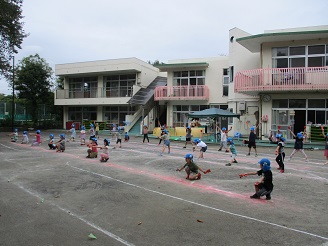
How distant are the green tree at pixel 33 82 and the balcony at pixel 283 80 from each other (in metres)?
25.2

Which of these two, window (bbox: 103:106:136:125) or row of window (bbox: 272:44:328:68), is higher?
row of window (bbox: 272:44:328:68)

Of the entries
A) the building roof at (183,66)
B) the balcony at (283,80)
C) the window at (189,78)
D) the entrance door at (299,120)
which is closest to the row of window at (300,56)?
the balcony at (283,80)

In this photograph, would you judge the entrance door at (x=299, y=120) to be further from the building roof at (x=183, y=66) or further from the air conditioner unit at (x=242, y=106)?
the building roof at (x=183, y=66)

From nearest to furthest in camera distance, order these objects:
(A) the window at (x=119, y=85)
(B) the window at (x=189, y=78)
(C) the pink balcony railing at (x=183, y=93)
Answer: (C) the pink balcony railing at (x=183, y=93)
(B) the window at (x=189, y=78)
(A) the window at (x=119, y=85)

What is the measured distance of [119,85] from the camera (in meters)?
37.2

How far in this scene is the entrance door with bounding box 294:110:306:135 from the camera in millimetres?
22766

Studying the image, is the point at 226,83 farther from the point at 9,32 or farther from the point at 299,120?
the point at 9,32

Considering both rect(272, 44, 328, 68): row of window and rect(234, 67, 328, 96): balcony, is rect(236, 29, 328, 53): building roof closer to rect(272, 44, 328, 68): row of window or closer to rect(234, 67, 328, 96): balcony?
rect(272, 44, 328, 68): row of window

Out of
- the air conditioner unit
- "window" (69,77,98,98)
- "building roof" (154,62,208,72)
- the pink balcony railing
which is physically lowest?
the air conditioner unit

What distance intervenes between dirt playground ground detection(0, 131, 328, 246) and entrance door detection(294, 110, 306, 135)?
12.1 metres

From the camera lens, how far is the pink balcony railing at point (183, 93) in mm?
30391

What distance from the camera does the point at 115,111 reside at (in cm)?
3766

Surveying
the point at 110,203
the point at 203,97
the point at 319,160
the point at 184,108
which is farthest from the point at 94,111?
the point at 110,203

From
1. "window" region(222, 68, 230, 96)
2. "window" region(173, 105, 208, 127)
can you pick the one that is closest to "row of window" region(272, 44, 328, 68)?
"window" region(222, 68, 230, 96)
